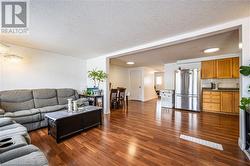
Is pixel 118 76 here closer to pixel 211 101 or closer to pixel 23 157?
pixel 211 101

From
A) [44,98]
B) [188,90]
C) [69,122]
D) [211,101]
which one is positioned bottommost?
[69,122]

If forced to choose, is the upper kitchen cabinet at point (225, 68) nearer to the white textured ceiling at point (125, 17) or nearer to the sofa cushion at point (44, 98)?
the white textured ceiling at point (125, 17)

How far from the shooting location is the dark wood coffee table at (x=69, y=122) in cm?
240

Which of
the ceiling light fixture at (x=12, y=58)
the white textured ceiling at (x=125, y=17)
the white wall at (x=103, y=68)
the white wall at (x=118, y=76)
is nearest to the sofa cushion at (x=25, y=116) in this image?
the ceiling light fixture at (x=12, y=58)

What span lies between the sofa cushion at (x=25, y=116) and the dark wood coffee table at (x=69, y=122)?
56cm

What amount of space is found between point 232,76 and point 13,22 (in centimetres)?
679

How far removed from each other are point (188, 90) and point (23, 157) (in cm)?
564

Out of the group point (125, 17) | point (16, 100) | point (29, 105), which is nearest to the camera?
point (125, 17)

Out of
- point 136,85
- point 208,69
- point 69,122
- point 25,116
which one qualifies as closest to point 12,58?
point 25,116

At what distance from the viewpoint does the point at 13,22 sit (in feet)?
7.35

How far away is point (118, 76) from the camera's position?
7.75 meters

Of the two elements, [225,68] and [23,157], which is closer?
[23,157]

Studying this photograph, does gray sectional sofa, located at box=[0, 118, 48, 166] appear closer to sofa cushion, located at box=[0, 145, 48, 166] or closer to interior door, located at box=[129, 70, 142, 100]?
sofa cushion, located at box=[0, 145, 48, 166]

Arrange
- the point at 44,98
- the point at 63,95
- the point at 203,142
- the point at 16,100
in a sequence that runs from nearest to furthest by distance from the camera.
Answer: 1. the point at 203,142
2. the point at 16,100
3. the point at 44,98
4. the point at 63,95
